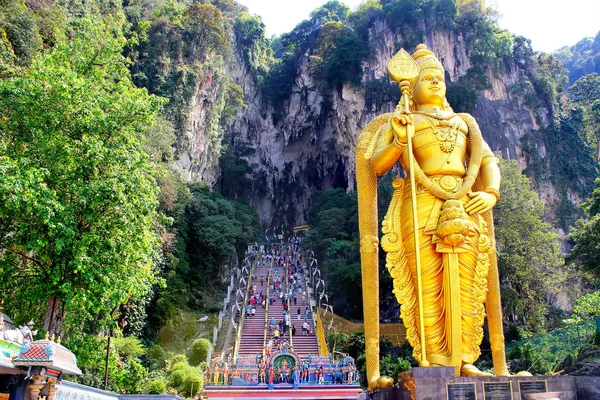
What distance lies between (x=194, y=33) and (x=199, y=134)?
4.78 metres

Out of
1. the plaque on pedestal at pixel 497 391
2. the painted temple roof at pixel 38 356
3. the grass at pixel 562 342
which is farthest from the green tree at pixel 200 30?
the plaque on pedestal at pixel 497 391

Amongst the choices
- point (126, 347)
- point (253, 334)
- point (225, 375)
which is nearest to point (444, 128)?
point (225, 375)

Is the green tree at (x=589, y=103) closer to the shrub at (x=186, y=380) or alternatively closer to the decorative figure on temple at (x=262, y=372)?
the decorative figure on temple at (x=262, y=372)

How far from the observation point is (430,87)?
654 centimetres

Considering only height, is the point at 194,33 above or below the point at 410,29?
below

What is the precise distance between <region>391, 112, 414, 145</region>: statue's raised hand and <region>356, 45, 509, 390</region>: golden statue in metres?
0.01

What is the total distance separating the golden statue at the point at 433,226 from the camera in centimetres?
570

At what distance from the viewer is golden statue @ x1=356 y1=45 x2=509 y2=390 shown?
18.7 ft

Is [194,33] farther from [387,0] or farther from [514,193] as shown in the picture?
[514,193]

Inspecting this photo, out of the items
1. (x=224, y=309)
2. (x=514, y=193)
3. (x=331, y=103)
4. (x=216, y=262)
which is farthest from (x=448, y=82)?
(x=224, y=309)

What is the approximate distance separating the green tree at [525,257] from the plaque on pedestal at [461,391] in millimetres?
12151

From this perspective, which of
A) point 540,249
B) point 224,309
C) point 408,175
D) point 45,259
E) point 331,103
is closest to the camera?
point 408,175

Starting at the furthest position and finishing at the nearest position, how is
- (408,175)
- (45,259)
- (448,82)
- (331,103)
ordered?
1. (331,103)
2. (448,82)
3. (45,259)
4. (408,175)

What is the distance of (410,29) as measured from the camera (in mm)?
29312
